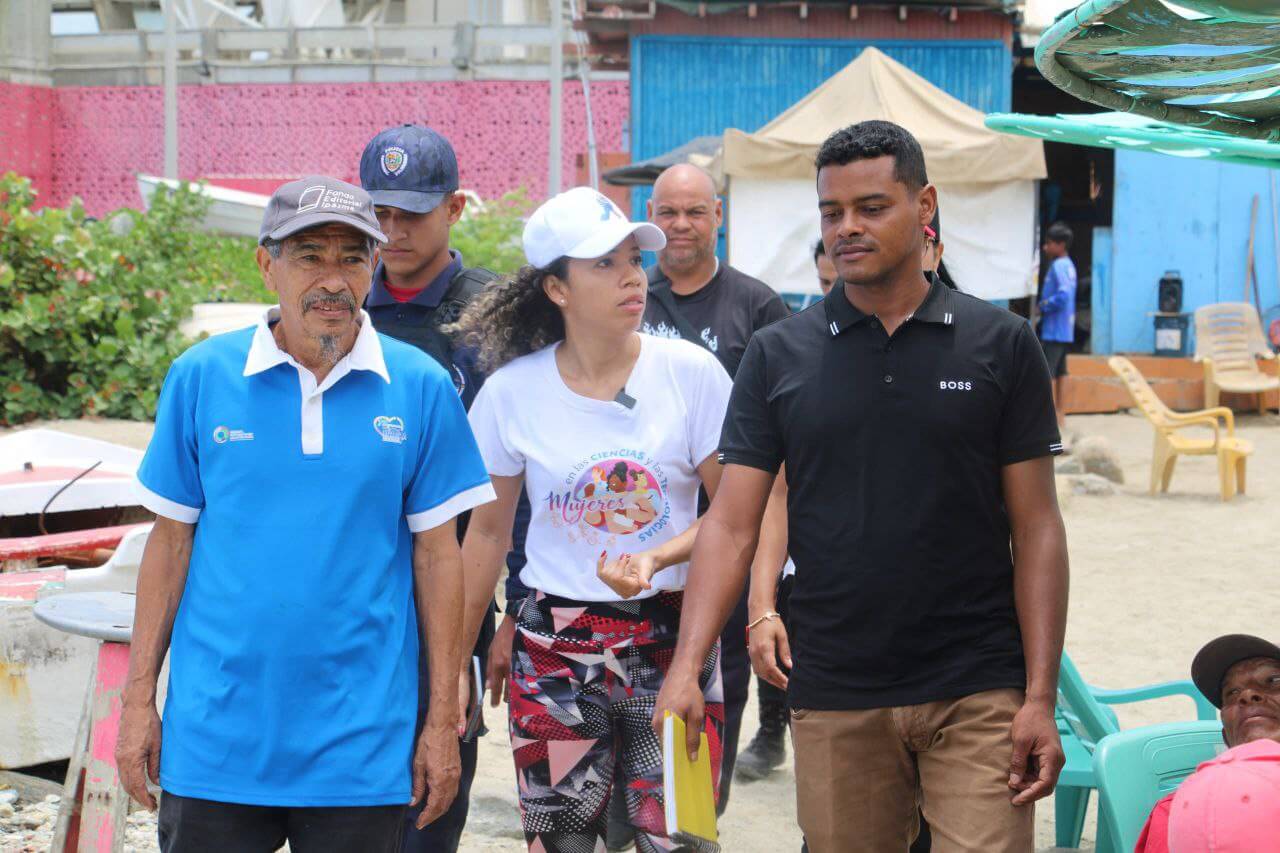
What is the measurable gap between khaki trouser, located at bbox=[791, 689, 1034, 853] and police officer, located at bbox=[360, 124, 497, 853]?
115cm

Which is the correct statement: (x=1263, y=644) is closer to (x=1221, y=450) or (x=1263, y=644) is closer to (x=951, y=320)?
(x=951, y=320)

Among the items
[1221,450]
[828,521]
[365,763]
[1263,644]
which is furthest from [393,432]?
[1221,450]

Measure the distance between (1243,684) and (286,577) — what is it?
2273 millimetres

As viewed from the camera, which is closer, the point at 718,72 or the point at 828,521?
the point at 828,521

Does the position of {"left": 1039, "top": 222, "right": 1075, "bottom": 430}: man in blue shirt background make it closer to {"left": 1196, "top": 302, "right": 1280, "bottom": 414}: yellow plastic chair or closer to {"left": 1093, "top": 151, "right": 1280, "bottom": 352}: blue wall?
{"left": 1196, "top": 302, "right": 1280, "bottom": 414}: yellow plastic chair

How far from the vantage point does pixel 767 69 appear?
18391 mm

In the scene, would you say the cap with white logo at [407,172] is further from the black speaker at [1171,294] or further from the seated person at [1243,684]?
the black speaker at [1171,294]

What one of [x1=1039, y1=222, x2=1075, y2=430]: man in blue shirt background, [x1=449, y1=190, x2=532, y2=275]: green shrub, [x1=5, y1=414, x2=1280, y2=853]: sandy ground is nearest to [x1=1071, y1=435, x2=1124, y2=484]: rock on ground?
[x1=5, y1=414, x2=1280, y2=853]: sandy ground

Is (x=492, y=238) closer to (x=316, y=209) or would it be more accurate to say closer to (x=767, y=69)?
(x=767, y=69)

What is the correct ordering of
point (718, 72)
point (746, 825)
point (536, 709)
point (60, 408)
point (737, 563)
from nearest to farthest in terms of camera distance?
1. point (737, 563)
2. point (536, 709)
3. point (746, 825)
4. point (60, 408)
5. point (718, 72)

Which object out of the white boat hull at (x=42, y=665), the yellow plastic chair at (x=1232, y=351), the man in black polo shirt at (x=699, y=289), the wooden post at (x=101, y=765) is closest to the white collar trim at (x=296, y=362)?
the wooden post at (x=101, y=765)

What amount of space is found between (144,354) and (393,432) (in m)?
9.63

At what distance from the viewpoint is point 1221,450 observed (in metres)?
12.0

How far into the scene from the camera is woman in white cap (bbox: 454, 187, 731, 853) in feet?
11.5
